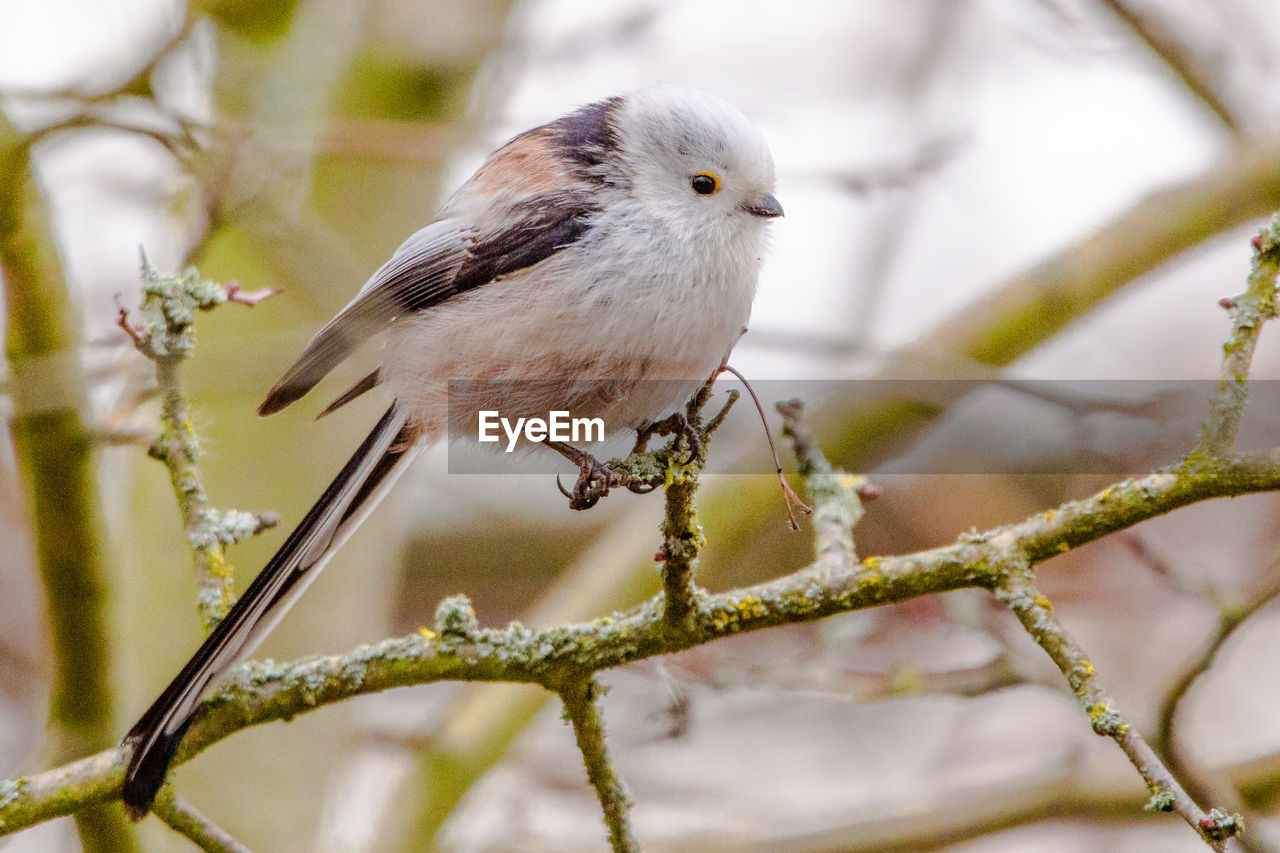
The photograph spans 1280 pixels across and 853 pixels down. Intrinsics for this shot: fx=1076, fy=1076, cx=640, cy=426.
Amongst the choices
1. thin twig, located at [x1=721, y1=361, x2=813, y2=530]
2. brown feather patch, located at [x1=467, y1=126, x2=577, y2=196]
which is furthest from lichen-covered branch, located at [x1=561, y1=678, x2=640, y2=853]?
brown feather patch, located at [x1=467, y1=126, x2=577, y2=196]

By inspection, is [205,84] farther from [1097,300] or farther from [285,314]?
[1097,300]

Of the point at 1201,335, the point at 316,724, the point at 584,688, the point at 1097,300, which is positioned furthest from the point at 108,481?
the point at 1201,335

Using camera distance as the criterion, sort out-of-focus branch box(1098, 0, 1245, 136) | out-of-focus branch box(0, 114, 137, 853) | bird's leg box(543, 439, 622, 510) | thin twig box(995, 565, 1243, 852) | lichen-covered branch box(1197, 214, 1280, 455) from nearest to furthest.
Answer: thin twig box(995, 565, 1243, 852) → lichen-covered branch box(1197, 214, 1280, 455) → bird's leg box(543, 439, 622, 510) → out-of-focus branch box(0, 114, 137, 853) → out-of-focus branch box(1098, 0, 1245, 136)

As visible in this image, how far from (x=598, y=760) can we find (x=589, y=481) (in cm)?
35

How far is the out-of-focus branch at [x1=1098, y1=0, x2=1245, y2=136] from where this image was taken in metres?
2.91

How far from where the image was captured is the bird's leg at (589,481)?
4.33ft

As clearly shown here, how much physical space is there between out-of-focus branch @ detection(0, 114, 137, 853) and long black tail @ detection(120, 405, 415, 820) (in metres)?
0.42

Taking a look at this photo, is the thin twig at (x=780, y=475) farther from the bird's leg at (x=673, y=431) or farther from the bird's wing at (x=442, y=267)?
the bird's wing at (x=442, y=267)

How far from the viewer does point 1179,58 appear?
2953 mm

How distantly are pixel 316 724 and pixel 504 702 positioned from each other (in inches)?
24.3

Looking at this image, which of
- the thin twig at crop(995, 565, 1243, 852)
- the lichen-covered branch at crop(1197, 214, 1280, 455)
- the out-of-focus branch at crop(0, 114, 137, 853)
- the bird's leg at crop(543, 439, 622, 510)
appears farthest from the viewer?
the out-of-focus branch at crop(0, 114, 137, 853)

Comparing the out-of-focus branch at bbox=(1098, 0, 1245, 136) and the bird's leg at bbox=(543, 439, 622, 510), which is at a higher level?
the out-of-focus branch at bbox=(1098, 0, 1245, 136)

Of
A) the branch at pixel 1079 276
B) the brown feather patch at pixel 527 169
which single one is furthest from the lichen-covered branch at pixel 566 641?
the branch at pixel 1079 276

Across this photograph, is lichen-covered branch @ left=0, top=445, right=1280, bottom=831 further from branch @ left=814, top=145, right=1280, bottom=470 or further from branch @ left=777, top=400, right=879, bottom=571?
branch @ left=814, top=145, right=1280, bottom=470
